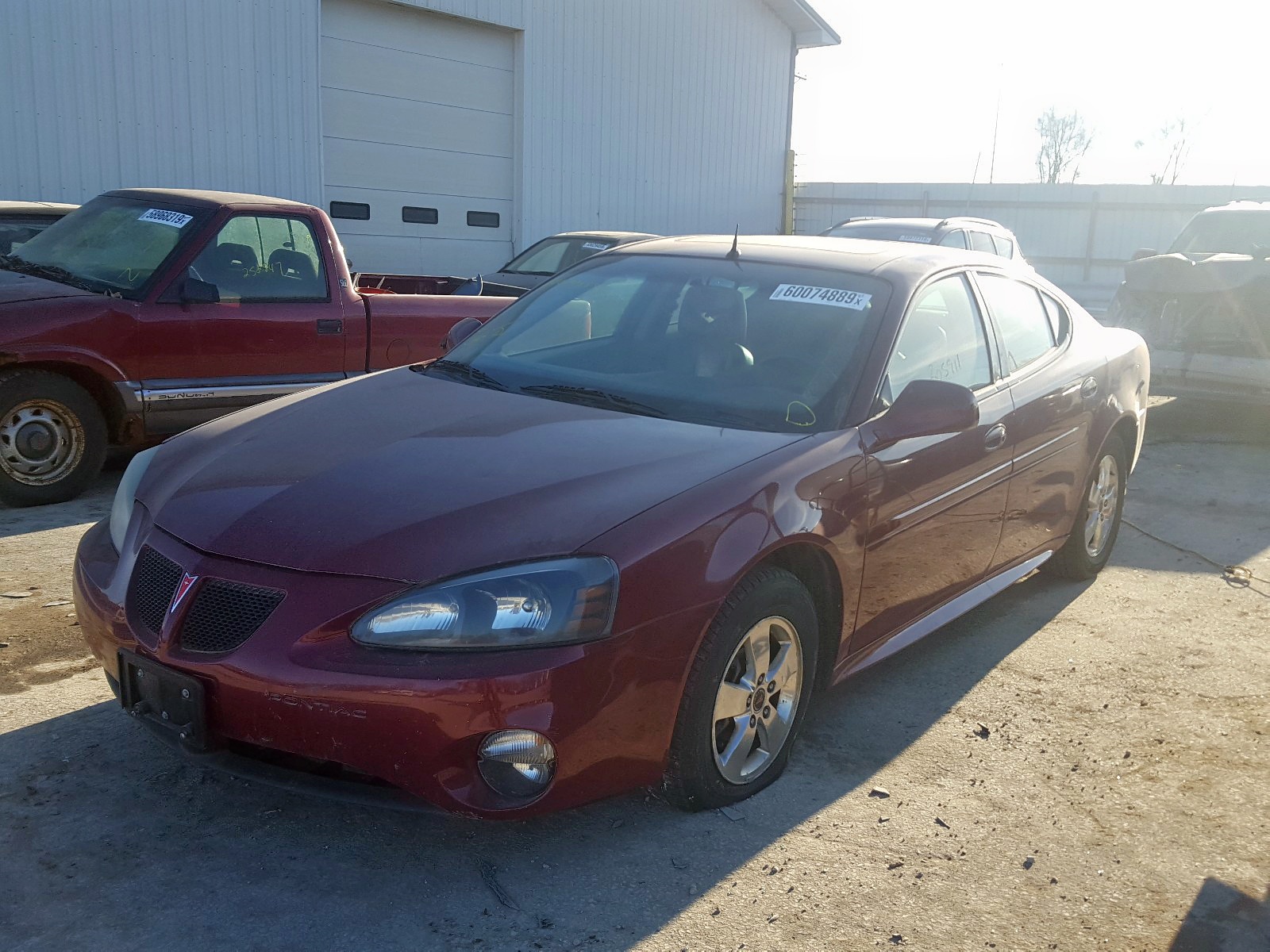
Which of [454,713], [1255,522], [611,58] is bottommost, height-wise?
[1255,522]

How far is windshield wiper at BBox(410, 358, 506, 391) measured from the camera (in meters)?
4.18

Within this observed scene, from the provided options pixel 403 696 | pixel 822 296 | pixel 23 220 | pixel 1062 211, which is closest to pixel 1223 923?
pixel 403 696

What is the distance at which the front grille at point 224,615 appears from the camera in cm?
288

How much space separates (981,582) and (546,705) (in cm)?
243

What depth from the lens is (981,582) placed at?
4691mm

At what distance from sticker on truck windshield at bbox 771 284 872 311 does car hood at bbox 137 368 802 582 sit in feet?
2.28

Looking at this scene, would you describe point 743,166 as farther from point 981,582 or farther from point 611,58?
point 981,582

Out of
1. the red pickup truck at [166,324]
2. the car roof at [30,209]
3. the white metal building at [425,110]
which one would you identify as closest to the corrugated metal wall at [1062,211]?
the white metal building at [425,110]

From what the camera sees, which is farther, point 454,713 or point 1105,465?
point 1105,465

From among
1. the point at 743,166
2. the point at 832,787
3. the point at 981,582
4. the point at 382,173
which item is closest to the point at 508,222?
the point at 382,173

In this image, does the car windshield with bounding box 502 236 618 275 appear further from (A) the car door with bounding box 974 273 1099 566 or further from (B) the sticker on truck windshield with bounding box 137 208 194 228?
(A) the car door with bounding box 974 273 1099 566

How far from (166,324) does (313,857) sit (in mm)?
4262

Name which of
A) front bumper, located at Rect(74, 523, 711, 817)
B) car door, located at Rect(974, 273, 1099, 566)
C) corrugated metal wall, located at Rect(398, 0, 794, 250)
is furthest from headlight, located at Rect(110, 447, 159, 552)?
corrugated metal wall, located at Rect(398, 0, 794, 250)

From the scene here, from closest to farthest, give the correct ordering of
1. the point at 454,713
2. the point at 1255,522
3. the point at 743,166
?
the point at 454,713
the point at 1255,522
the point at 743,166
